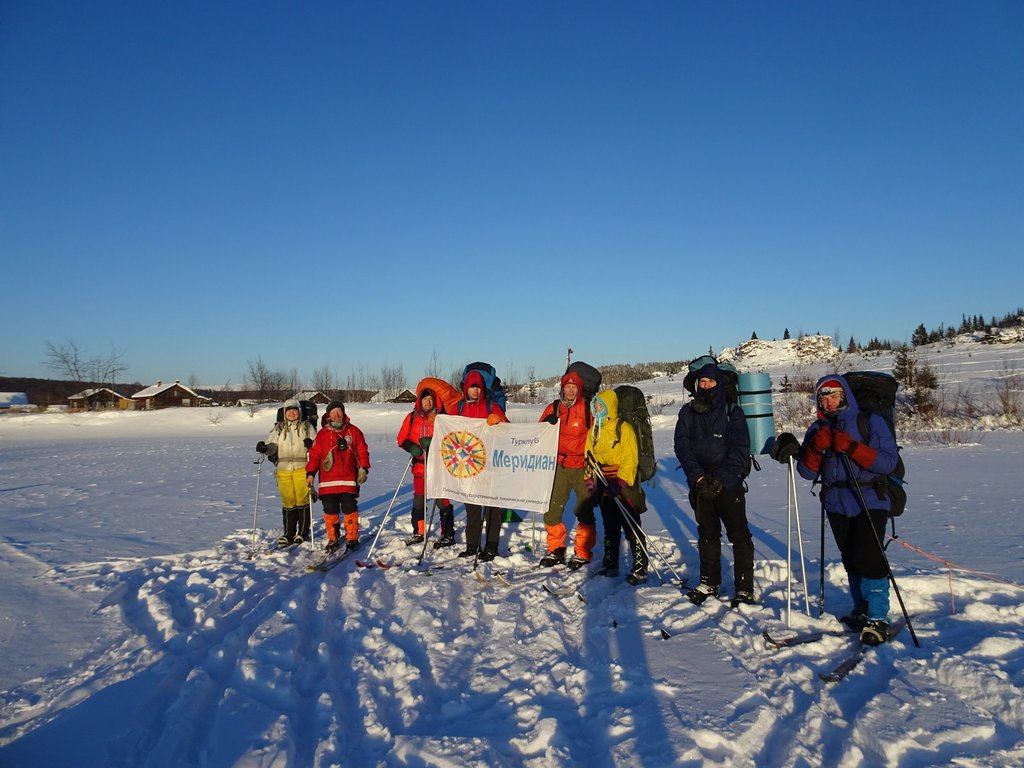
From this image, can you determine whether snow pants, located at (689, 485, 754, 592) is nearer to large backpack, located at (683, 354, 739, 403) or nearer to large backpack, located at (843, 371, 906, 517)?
large backpack, located at (683, 354, 739, 403)

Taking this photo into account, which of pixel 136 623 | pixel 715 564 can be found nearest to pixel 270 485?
pixel 136 623

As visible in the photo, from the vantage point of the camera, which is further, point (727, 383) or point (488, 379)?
point (488, 379)

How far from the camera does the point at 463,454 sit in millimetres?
7488

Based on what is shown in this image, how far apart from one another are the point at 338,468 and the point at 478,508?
2002 mm

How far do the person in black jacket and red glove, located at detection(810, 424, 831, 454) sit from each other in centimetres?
63

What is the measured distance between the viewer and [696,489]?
18.5 ft

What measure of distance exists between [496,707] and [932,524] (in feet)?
24.5

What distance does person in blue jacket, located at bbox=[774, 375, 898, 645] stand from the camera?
473 cm

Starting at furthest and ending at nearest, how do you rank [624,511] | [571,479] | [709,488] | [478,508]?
[478,508], [571,479], [624,511], [709,488]

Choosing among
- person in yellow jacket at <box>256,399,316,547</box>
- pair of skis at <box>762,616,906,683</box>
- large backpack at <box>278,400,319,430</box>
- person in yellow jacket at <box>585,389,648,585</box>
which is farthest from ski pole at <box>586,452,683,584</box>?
large backpack at <box>278,400,319,430</box>

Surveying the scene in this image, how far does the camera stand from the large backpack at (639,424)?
6.66 metres

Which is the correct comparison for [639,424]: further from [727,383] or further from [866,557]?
[866,557]

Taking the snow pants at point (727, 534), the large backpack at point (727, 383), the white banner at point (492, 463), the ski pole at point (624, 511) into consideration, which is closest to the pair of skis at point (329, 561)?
the white banner at point (492, 463)

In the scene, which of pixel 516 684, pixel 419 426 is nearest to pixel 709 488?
pixel 516 684
